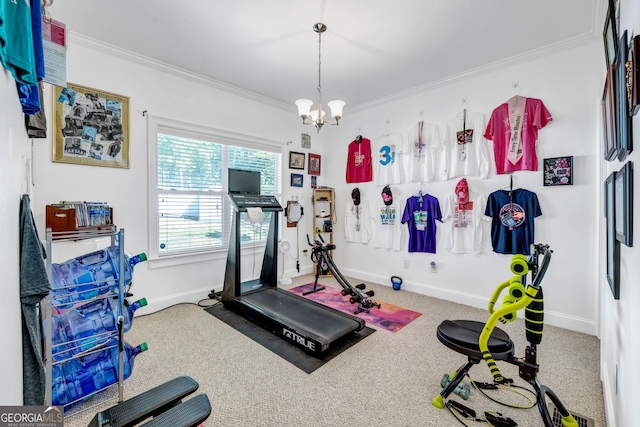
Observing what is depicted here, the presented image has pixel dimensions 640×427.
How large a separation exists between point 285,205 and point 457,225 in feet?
8.81

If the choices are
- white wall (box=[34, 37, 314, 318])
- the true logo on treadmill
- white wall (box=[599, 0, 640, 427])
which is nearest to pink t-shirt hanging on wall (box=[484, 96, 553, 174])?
white wall (box=[599, 0, 640, 427])

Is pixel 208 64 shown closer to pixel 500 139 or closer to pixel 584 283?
pixel 500 139

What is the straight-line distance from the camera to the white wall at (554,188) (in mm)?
2883

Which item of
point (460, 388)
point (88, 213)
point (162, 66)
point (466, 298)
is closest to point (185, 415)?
point (460, 388)

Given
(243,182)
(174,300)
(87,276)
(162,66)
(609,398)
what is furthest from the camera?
(243,182)

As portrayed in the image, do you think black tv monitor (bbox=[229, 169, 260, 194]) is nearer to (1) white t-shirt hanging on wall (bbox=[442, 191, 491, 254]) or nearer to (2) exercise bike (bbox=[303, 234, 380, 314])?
(2) exercise bike (bbox=[303, 234, 380, 314])

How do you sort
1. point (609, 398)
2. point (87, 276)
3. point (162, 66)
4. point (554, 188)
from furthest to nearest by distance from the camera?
point (162, 66), point (554, 188), point (87, 276), point (609, 398)

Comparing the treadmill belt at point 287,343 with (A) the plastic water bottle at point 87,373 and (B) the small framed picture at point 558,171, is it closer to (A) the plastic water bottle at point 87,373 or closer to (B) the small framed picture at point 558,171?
(A) the plastic water bottle at point 87,373

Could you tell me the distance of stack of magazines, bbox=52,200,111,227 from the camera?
2.39 metres

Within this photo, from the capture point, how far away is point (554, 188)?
3078mm

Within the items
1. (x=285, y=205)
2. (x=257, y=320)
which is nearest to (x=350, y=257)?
(x=285, y=205)

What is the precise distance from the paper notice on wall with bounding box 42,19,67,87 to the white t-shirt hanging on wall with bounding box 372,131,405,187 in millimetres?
3856

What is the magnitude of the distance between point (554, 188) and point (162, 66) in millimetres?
4756

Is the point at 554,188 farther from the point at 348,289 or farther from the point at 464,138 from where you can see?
the point at 348,289
